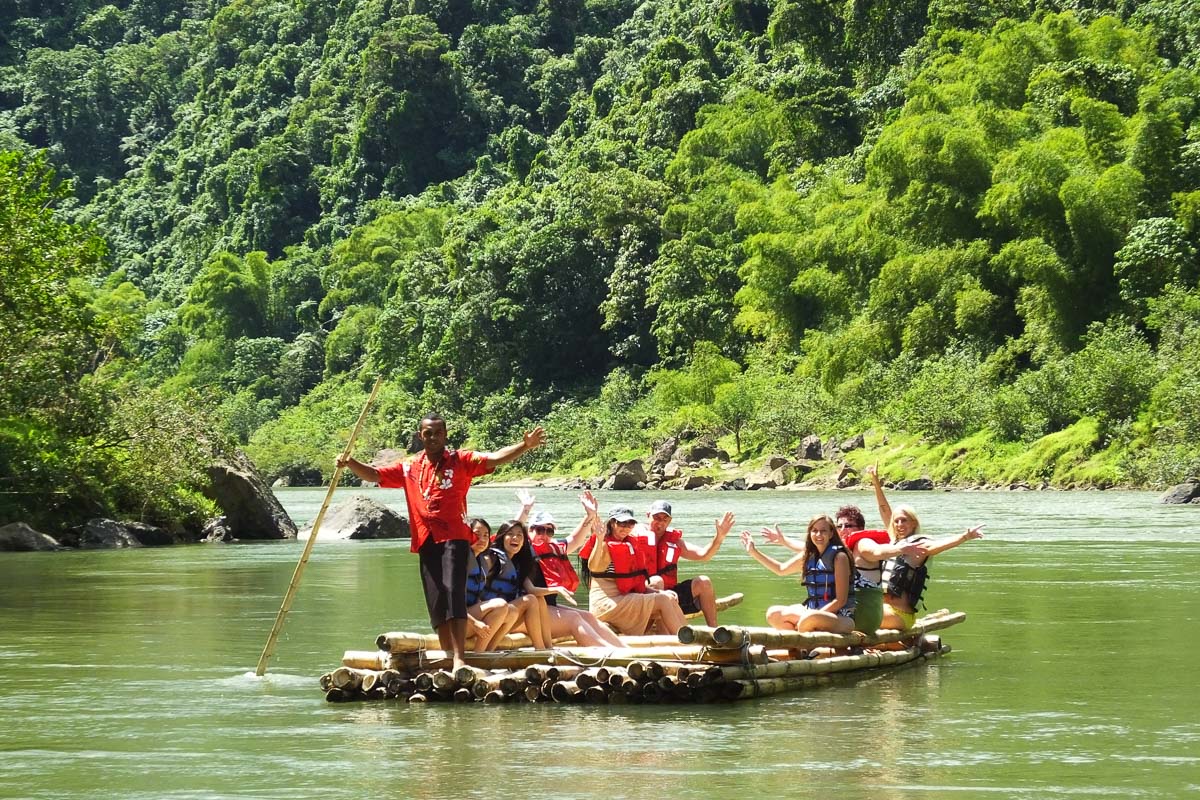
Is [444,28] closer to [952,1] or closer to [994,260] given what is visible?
[952,1]

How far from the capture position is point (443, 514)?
11.6 m

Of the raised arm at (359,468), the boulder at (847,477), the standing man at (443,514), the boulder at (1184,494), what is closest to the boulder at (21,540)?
the raised arm at (359,468)

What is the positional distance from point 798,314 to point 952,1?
16864mm

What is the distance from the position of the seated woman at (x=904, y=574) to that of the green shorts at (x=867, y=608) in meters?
0.36

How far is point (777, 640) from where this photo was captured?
1233 centimetres

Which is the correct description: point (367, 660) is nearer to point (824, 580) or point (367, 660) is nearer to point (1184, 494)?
point (824, 580)

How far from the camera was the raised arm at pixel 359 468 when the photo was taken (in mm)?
11297

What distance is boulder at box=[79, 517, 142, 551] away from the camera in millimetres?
31062

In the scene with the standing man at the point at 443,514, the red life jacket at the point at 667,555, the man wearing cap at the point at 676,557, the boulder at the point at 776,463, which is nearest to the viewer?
the standing man at the point at 443,514

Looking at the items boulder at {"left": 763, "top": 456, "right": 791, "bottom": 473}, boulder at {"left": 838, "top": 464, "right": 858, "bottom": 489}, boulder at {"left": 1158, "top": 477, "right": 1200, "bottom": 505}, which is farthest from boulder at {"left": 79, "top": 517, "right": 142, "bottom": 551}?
boulder at {"left": 763, "top": 456, "right": 791, "bottom": 473}

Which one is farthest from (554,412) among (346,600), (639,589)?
(639,589)

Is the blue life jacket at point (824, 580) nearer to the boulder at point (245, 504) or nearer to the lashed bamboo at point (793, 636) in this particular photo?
the lashed bamboo at point (793, 636)

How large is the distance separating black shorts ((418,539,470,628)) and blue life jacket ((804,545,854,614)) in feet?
9.24

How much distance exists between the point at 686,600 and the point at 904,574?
1753 millimetres
